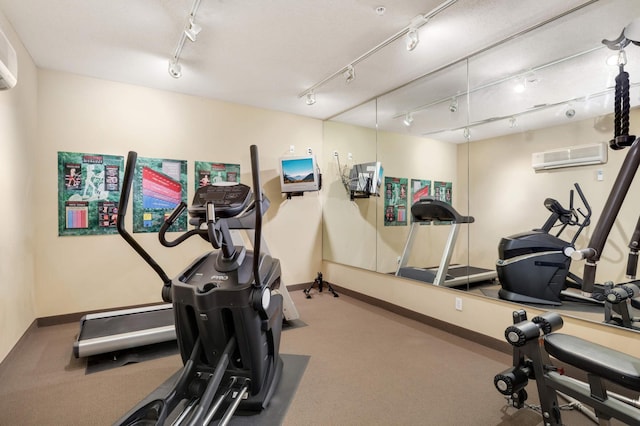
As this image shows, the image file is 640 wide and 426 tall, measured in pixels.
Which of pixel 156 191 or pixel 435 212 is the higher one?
pixel 156 191

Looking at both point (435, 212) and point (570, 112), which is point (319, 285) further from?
point (570, 112)

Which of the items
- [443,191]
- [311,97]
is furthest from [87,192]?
[443,191]

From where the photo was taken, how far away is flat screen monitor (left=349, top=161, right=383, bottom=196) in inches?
184


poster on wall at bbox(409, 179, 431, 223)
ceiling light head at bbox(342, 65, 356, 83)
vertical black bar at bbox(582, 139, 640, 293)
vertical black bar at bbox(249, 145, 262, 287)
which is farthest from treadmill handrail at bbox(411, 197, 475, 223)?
vertical black bar at bbox(249, 145, 262, 287)

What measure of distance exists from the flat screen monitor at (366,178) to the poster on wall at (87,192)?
3.18m

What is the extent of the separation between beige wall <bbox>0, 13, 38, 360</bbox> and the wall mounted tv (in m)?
2.82

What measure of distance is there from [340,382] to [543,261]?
2.19m

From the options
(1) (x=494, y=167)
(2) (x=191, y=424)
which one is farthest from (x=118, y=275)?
(1) (x=494, y=167)

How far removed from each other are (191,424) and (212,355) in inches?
20.9

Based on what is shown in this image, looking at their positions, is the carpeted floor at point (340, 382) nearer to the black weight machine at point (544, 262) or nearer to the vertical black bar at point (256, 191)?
the black weight machine at point (544, 262)

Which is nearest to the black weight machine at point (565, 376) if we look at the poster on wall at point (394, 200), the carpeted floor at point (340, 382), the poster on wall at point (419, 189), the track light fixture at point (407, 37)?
the carpeted floor at point (340, 382)

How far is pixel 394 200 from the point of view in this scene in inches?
184

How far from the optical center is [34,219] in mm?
3365

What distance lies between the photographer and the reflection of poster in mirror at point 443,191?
157 inches
